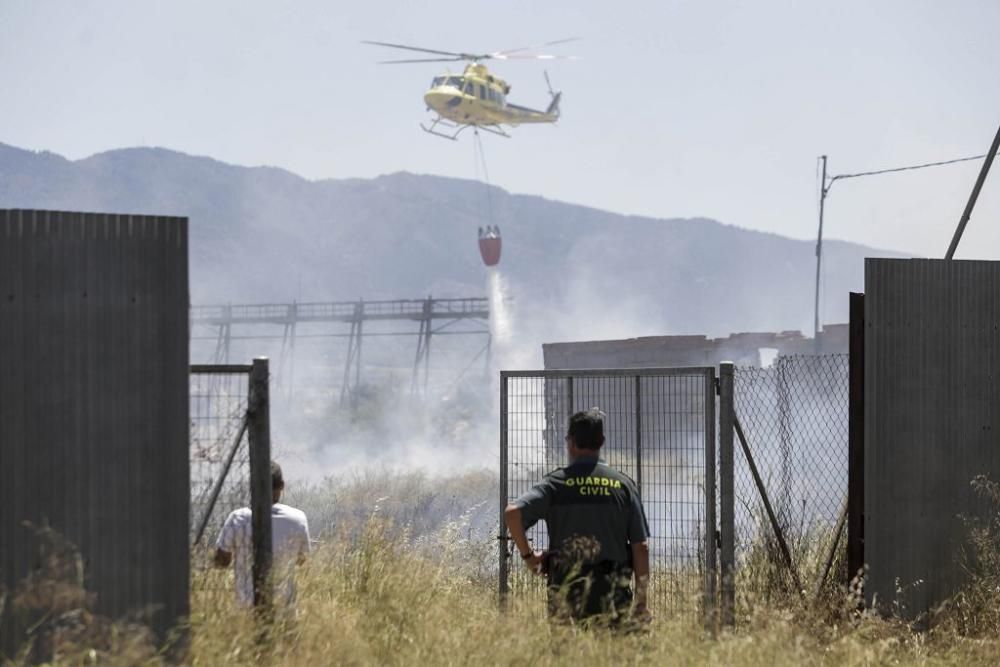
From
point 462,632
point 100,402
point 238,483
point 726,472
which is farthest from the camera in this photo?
point 726,472

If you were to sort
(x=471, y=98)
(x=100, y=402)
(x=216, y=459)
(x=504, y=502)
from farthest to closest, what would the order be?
(x=471, y=98) → (x=504, y=502) → (x=216, y=459) → (x=100, y=402)

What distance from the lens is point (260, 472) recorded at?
6.07 m

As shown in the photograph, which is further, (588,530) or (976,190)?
(976,190)

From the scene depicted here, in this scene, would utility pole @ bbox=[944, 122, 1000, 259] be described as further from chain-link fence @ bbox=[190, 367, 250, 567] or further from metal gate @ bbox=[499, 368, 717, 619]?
chain-link fence @ bbox=[190, 367, 250, 567]

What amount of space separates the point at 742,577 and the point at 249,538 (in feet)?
12.7

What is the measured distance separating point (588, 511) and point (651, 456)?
2356mm

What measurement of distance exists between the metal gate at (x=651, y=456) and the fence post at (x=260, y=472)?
249cm

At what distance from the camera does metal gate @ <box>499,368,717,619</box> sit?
26.7 feet

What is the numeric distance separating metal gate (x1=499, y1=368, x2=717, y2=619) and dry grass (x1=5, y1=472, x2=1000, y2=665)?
0.49 meters

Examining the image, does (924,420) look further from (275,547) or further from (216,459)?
(216,459)

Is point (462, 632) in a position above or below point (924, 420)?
below

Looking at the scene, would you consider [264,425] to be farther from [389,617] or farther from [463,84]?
[463,84]

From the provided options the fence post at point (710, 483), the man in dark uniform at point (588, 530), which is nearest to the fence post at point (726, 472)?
the fence post at point (710, 483)

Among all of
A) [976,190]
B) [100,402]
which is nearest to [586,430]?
[100,402]
